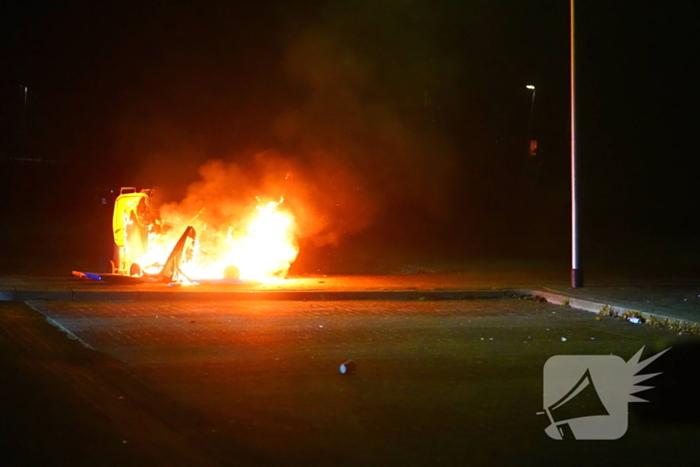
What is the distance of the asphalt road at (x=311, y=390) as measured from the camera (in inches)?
229

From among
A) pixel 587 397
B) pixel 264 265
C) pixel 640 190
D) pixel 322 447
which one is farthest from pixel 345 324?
pixel 640 190

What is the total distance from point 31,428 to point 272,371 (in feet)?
9.05

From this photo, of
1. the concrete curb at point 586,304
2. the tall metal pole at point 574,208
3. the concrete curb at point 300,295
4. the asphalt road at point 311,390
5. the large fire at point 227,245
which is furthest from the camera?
the large fire at point 227,245

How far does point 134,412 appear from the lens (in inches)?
265

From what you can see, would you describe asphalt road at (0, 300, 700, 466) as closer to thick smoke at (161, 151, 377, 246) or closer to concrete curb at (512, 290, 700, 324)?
concrete curb at (512, 290, 700, 324)

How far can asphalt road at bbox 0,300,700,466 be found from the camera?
229 inches

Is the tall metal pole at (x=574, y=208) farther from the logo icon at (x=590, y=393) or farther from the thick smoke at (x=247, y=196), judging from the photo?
the thick smoke at (x=247, y=196)

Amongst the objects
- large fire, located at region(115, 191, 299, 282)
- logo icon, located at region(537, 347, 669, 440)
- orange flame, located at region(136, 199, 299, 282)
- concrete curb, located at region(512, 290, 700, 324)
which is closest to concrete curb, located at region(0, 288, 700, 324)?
concrete curb, located at region(512, 290, 700, 324)

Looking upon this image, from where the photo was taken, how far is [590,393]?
298 inches

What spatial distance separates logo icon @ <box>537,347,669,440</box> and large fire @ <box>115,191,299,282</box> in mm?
9717

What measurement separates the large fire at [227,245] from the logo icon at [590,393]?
972 cm

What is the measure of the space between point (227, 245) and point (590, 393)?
12.2m

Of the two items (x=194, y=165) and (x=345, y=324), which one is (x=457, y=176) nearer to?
(x=194, y=165)

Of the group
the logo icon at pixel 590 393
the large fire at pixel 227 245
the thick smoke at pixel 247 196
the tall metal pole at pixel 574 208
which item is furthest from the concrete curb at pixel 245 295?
the logo icon at pixel 590 393
